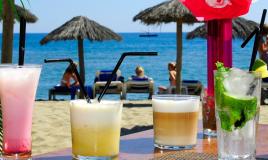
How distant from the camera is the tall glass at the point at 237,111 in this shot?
1.38m

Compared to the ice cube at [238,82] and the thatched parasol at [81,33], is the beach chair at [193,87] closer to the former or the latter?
the thatched parasol at [81,33]

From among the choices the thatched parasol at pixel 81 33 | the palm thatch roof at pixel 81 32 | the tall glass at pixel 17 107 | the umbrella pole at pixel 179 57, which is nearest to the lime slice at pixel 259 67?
the tall glass at pixel 17 107

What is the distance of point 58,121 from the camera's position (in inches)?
289

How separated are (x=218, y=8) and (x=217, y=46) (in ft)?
0.43

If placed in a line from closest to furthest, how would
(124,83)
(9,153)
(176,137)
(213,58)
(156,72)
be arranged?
(9,153) → (176,137) → (213,58) → (124,83) → (156,72)

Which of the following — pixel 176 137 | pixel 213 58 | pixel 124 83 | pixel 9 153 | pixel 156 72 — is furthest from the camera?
pixel 156 72

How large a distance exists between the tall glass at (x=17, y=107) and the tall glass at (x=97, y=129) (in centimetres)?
13

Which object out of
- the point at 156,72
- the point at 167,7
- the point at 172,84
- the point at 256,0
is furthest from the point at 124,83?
the point at 156,72

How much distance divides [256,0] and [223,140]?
761 millimetres

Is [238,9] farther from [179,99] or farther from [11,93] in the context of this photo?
[11,93]

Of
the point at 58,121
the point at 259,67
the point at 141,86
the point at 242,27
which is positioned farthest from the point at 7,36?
the point at 242,27

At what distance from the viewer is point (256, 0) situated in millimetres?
2000

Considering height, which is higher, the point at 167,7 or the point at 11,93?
the point at 167,7

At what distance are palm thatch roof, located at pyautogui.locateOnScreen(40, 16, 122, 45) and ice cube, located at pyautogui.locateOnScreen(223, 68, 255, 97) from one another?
1121 centimetres
